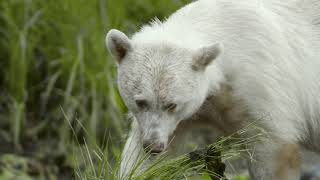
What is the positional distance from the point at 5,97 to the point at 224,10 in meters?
4.34

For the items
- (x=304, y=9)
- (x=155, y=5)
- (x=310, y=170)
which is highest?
(x=304, y=9)

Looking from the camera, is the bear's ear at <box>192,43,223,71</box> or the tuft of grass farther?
the bear's ear at <box>192,43,223,71</box>

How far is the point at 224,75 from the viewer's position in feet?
16.7

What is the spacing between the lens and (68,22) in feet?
29.2

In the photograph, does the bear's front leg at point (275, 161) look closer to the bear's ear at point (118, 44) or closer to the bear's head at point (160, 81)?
the bear's head at point (160, 81)

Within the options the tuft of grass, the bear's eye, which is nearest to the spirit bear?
the bear's eye

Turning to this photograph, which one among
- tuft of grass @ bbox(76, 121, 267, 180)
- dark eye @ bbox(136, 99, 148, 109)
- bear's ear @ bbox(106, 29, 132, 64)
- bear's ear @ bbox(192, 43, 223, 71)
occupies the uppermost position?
bear's ear @ bbox(106, 29, 132, 64)

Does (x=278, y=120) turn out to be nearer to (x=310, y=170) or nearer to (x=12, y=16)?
(x=310, y=170)

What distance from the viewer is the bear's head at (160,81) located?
4.81 m

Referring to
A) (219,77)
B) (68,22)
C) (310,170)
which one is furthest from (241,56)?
(68,22)

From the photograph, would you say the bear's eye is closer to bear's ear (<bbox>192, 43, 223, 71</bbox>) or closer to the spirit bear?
the spirit bear

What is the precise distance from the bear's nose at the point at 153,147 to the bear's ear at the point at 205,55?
1.55 ft

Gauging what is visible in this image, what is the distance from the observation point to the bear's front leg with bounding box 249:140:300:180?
17.0 ft

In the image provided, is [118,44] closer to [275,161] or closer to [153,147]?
[153,147]
